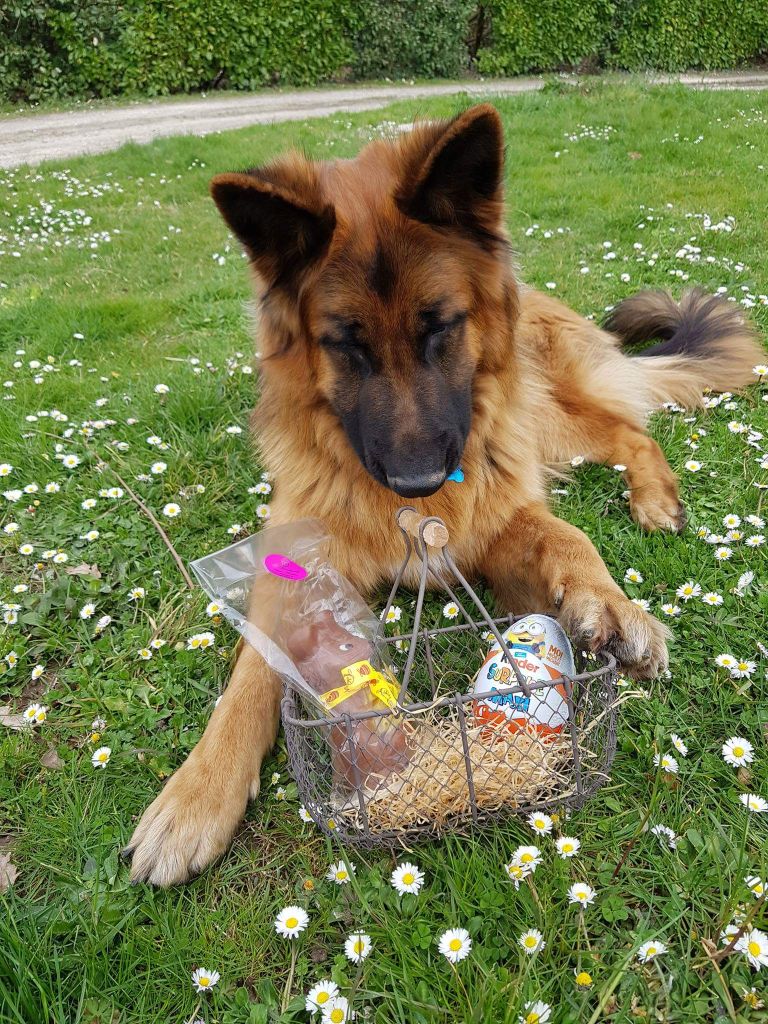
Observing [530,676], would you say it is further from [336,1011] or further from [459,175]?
[459,175]

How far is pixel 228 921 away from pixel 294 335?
2004 mm

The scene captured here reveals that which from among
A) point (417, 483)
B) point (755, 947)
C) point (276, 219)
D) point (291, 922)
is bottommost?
point (291, 922)

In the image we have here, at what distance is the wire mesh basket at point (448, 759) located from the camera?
1.89m

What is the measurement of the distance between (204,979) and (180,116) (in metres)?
15.6

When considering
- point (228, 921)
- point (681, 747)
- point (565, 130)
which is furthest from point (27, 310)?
point (565, 130)

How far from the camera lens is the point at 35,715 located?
252cm

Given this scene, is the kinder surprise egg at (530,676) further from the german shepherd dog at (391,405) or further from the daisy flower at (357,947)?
the daisy flower at (357,947)

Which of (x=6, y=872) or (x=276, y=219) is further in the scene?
(x=276, y=219)

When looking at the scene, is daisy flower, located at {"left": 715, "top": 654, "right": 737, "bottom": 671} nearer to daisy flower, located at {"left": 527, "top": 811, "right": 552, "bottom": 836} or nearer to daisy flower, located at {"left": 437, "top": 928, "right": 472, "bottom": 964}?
daisy flower, located at {"left": 527, "top": 811, "right": 552, "bottom": 836}

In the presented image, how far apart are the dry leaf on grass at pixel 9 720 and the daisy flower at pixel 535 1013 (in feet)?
6.27

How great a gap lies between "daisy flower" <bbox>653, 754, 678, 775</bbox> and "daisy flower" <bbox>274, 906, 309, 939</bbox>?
3.55 feet

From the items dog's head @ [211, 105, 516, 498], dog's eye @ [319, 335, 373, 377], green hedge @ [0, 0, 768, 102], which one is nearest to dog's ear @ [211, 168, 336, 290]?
dog's head @ [211, 105, 516, 498]

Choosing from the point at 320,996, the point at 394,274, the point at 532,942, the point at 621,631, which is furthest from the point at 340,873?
the point at 394,274

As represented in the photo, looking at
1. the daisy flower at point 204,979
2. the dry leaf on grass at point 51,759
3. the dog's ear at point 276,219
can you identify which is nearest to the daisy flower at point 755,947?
the daisy flower at point 204,979
